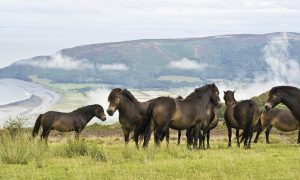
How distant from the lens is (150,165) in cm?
1515

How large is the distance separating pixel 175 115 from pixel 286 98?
16.9ft

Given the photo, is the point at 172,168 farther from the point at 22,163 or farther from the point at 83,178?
the point at 22,163

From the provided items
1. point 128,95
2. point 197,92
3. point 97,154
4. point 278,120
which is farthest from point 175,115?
point 278,120

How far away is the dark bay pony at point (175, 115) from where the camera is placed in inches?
750

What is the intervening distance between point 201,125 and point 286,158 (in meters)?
4.55

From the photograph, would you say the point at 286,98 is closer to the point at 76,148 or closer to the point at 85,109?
the point at 76,148

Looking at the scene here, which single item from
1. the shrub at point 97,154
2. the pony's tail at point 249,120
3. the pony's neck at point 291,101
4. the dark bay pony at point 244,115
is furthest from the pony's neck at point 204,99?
the shrub at point 97,154

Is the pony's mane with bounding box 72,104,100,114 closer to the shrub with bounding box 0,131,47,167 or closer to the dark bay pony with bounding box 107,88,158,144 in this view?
the dark bay pony with bounding box 107,88,158,144

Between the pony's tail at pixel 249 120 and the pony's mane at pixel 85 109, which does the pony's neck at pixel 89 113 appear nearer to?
the pony's mane at pixel 85 109


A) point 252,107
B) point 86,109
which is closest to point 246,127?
point 252,107

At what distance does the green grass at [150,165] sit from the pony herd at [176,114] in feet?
4.15

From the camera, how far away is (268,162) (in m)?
15.9

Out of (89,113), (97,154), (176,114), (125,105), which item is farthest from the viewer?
(89,113)

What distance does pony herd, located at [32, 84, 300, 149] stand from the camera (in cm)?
1931
